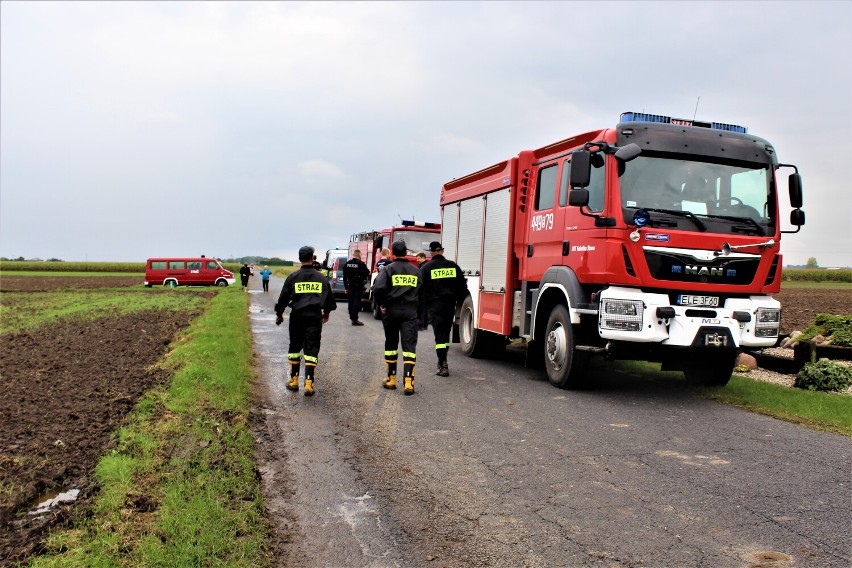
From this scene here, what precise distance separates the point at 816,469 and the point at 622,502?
1933 mm

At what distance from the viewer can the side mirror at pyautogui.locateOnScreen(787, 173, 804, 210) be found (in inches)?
354

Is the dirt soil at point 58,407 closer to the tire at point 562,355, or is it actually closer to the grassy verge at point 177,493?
the grassy verge at point 177,493

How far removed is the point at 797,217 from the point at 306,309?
6.13 m

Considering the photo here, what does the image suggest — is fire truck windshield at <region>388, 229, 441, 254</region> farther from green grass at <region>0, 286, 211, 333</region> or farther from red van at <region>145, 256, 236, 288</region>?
red van at <region>145, 256, 236, 288</region>

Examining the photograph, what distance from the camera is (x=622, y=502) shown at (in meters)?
4.81

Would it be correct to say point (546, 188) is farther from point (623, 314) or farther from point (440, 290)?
point (623, 314)

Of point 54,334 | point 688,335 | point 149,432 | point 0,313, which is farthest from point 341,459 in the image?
point 0,313

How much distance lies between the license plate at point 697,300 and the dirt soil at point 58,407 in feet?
20.5

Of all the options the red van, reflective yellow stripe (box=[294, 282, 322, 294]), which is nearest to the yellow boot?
reflective yellow stripe (box=[294, 282, 322, 294])

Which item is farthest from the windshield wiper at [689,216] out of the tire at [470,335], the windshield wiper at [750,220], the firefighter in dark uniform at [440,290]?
the tire at [470,335]

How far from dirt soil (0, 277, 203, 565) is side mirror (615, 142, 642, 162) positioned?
20.0 ft

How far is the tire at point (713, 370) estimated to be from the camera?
9516mm

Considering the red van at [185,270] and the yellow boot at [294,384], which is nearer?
the yellow boot at [294,384]

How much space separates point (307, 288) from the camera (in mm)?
9102
